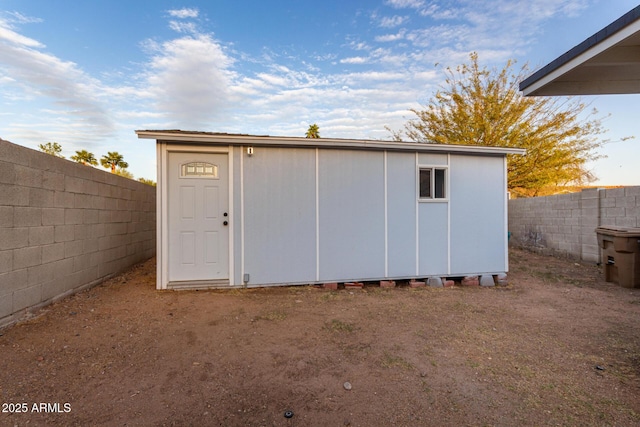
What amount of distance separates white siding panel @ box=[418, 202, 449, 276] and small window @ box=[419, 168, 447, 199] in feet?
0.60

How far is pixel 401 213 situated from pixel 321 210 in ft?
5.04

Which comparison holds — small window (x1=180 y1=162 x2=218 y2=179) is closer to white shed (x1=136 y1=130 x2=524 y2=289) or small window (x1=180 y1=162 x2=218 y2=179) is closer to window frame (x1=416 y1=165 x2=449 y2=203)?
white shed (x1=136 y1=130 x2=524 y2=289)

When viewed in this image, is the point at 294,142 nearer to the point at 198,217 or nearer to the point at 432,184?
the point at 198,217

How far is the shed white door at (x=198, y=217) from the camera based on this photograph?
4727 mm

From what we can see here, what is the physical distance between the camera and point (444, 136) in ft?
42.8

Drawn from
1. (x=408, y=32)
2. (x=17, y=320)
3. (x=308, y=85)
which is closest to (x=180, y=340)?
(x=17, y=320)

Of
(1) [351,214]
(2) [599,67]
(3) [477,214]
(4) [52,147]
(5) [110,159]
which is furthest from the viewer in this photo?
(5) [110,159]

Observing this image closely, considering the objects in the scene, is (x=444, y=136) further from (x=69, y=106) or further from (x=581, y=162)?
(x=69, y=106)

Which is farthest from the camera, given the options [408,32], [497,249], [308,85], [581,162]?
[581,162]

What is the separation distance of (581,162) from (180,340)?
15.3m

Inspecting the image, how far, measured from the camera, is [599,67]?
294 cm

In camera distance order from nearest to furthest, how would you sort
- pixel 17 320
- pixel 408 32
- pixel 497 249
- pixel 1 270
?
pixel 1 270
pixel 17 320
pixel 497 249
pixel 408 32

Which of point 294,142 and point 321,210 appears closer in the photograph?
point 294,142

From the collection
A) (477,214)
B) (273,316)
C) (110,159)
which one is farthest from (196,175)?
(110,159)
